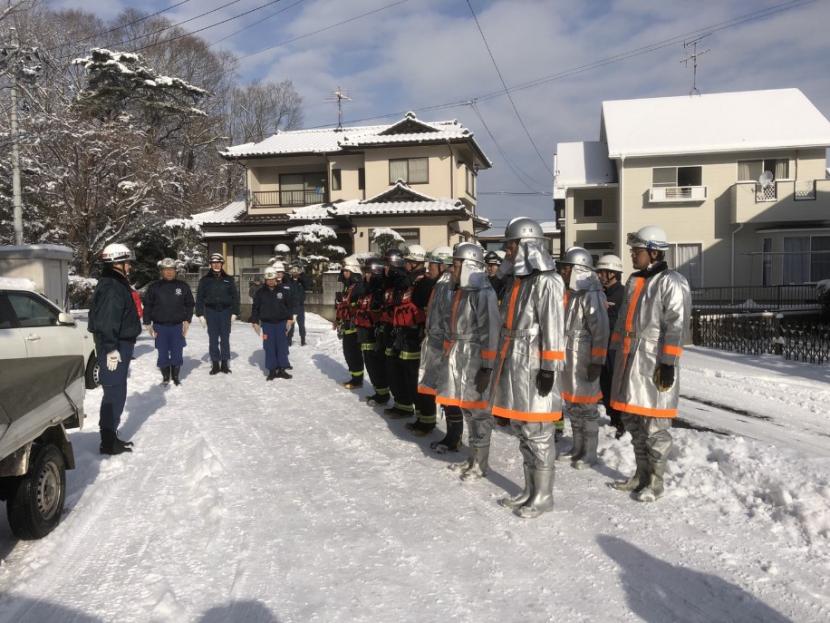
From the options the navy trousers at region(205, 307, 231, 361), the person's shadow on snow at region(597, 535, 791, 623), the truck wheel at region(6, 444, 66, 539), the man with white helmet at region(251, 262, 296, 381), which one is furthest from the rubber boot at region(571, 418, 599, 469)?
the navy trousers at region(205, 307, 231, 361)

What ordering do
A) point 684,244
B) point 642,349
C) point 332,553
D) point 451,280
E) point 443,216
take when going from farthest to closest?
point 443,216
point 684,244
point 451,280
point 642,349
point 332,553

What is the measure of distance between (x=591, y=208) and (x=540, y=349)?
24.1m

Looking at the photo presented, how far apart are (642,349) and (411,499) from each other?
2.21 meters

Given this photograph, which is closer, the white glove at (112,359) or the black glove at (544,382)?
the black glove at (544,382)

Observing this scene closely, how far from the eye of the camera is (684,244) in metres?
23.8

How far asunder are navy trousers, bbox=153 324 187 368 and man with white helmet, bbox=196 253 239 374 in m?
0.62

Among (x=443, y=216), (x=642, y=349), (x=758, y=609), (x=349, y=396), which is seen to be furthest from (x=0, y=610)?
(x=443, y=216)

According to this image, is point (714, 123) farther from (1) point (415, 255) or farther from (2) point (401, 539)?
(2) point (401, 539)

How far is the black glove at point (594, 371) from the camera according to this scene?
5.59m

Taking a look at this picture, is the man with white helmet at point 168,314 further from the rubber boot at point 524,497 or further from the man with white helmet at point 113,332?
the rubber boot at point 524,497

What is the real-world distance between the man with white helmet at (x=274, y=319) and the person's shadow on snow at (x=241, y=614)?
6967 mm

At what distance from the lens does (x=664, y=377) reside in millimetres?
4617

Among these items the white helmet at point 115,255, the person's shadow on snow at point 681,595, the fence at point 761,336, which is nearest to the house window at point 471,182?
the fence at point 761,336

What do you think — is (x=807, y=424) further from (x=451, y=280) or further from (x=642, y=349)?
(x=451, y=280)
